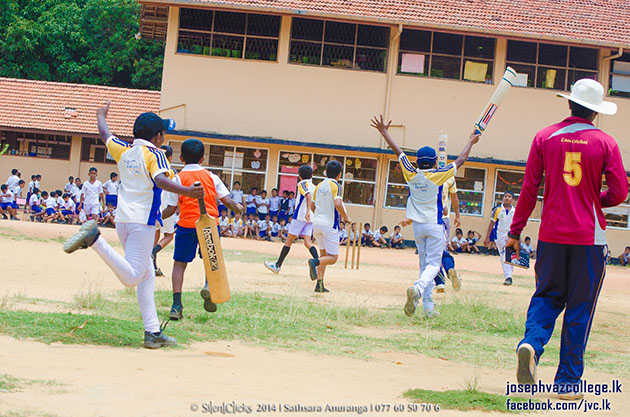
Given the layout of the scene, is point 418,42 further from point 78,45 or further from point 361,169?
point 78,45

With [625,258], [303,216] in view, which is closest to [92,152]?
[625,258]

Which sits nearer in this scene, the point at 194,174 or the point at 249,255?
the point at 194,174

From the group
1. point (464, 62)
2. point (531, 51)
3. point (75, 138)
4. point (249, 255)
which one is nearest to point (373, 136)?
point (464, 62)

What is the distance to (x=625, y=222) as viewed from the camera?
28594 mm

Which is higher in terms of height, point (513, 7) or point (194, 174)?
point (513, 7)

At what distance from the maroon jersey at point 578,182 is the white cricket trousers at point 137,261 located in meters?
3.15

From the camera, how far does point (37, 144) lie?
3406 cm

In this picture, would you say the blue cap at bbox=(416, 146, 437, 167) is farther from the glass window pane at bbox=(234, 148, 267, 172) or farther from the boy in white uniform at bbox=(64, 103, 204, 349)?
the glass window pane at bbox=(234, 148, 267, 172)

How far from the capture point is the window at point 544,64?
91.1ft

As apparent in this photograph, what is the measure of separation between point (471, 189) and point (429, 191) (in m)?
19.1

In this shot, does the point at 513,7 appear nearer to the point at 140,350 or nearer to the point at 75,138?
the point at 75,138

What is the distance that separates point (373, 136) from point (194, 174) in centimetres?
1925

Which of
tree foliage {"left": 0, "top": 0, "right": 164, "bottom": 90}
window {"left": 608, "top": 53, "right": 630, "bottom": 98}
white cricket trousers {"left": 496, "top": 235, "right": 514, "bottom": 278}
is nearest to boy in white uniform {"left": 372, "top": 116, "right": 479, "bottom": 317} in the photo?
white cricket trousers {"left": 496, "top": 235, "right": 514, "bottom": 278}

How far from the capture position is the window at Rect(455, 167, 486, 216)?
28.1 meters
